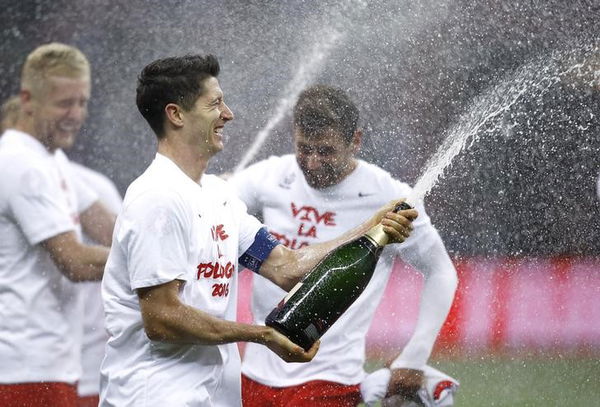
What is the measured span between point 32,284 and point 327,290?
4.87ft

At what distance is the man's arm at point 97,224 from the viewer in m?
4.89

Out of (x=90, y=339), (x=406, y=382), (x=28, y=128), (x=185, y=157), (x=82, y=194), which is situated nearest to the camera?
(x=185, y=157)

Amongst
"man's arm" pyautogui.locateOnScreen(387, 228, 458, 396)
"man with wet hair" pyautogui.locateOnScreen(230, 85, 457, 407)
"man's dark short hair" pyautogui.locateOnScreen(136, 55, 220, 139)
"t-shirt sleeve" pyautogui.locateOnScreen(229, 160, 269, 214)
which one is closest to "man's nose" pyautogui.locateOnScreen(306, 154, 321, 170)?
"man with wet hair" pyautogui.locateOnScreen(230, 85, 457, 407)

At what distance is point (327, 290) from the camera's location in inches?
119

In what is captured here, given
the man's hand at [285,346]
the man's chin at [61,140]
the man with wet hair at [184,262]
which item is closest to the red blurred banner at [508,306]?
the man's chin at [61,140]

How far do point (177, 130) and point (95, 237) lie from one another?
1953mm

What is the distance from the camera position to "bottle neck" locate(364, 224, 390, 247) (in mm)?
2996

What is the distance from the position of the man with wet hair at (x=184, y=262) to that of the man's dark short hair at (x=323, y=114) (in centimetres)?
89

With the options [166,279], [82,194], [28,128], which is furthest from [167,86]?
[82,194]

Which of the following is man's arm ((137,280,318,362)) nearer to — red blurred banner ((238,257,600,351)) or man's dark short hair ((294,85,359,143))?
man's dark short hair ((294,85,359,143))

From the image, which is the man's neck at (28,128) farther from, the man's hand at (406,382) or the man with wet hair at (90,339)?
the man's hand at (406,382)

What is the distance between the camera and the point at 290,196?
4.11m

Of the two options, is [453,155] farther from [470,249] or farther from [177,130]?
[177,130]

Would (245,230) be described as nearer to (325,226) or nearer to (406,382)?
(325,226)
